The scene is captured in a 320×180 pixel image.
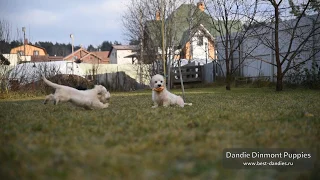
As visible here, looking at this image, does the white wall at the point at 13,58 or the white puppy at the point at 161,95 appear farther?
the white wall at the point at 13,58

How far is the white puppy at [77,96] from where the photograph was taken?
576 cm

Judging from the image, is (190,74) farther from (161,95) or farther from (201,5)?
(161,95)

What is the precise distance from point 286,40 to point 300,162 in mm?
15278

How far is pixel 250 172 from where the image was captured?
2029mm

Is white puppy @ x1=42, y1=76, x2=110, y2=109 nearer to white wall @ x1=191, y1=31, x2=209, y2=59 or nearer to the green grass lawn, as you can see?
the green grass lawn

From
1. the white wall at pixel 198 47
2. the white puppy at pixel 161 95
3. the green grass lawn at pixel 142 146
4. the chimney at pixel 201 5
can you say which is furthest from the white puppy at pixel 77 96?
the white wall at pixel 198 47

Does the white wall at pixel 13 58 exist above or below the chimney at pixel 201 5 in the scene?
below

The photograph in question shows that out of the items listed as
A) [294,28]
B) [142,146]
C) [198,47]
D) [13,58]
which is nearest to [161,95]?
[142,146]

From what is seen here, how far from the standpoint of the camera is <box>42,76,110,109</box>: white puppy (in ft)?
18.9

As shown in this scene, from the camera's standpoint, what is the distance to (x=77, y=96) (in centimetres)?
584

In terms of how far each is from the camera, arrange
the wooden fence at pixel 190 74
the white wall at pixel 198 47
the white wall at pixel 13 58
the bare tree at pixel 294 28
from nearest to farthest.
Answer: the bare tree at pixel 294 28 < the white wall at pixel 13 58 < the wooden fence at pixel 190 74 < the white wall at pixel 198 47

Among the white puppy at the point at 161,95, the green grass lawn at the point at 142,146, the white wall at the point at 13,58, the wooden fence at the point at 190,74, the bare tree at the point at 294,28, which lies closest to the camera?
the green grass lawn at the point at 142,146

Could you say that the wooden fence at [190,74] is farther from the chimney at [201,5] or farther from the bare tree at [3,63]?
the bare tree at [3,63]

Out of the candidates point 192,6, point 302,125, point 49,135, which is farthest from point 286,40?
point 49,135
